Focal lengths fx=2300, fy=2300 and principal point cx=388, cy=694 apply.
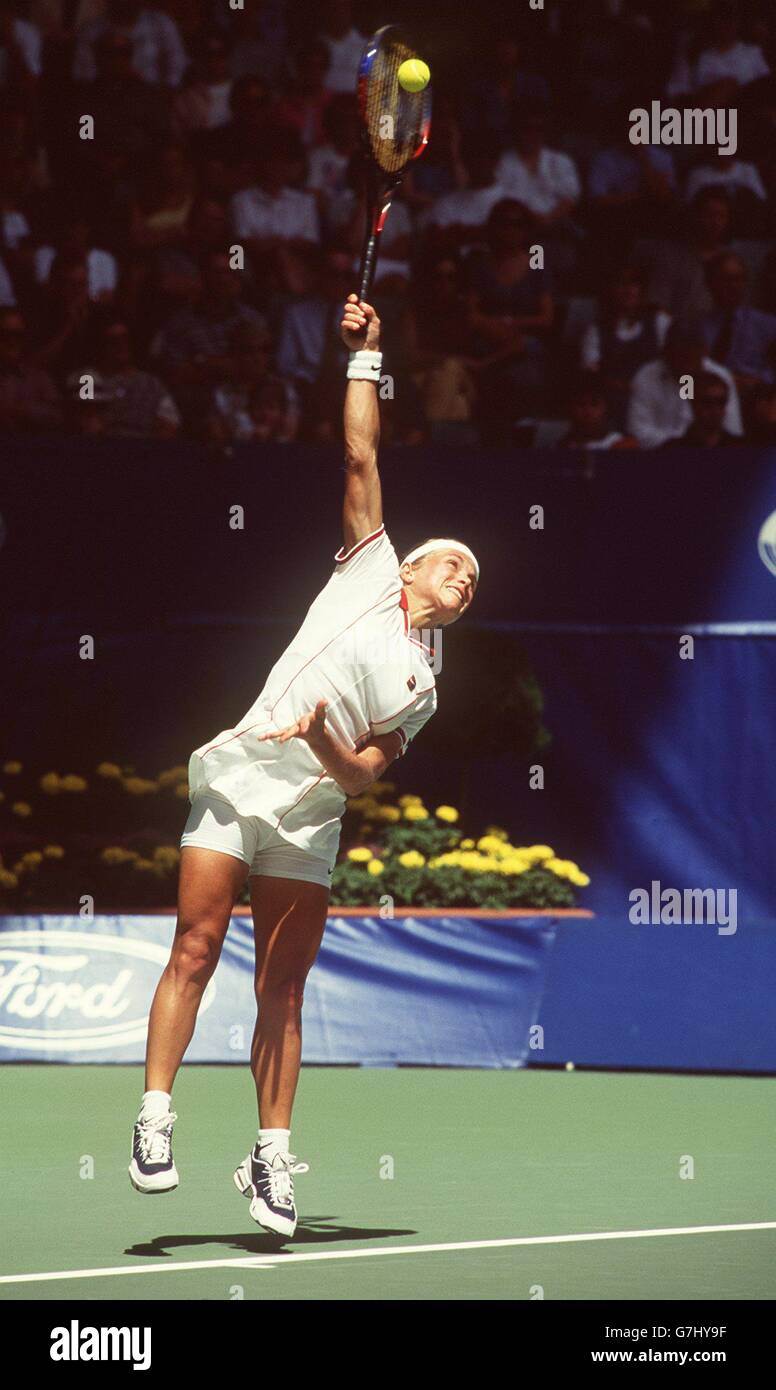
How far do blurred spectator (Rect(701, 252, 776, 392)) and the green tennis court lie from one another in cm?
569

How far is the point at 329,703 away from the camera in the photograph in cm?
638

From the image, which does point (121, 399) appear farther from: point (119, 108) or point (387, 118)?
point (387, 118)

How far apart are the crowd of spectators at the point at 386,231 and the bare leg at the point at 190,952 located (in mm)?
6868

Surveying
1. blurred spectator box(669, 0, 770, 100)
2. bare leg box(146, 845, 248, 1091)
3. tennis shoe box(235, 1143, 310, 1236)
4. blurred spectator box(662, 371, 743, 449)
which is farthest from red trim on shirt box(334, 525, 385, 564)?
blurred spectator box(669, 0, 770, 100)

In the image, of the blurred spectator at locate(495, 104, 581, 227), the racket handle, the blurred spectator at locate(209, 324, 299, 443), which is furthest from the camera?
the blurred spectator at locate(495, 104, 581, 227)

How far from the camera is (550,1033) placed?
37.6ft

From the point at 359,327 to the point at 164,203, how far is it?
8823mm

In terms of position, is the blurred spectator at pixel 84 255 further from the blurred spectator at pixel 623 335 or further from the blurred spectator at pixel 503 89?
the blurred spectator at pixel 623 335

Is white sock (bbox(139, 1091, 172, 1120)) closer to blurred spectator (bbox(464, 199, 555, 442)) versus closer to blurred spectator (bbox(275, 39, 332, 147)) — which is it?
blurred spectator (bbox(464, 199, 555, 442))

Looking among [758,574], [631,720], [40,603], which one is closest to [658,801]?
[631,720]

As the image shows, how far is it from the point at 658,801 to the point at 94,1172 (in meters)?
5.78

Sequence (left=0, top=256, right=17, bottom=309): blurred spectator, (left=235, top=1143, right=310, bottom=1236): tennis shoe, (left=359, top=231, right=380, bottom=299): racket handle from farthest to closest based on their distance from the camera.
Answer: (left=0, top=256, right=17, bottom=309): blurred spectator, (left=359, top=231, right=380, bottom=299): racket handle, (left=235, top=1143, right=310, bottom=1236): tennis shoe

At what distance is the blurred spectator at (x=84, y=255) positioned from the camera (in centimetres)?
1437

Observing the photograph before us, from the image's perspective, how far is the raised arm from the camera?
21.0 feet
